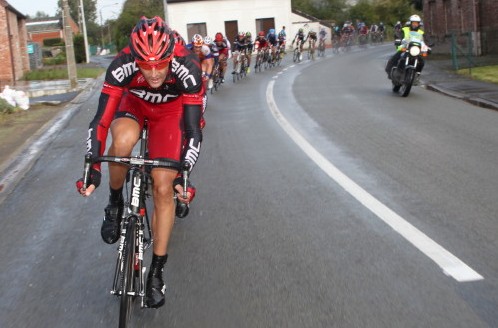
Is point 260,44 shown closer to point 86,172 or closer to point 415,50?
point 415,50

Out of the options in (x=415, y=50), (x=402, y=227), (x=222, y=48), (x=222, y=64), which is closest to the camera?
(x=402, y=227)

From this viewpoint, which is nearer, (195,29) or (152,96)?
(152,96)

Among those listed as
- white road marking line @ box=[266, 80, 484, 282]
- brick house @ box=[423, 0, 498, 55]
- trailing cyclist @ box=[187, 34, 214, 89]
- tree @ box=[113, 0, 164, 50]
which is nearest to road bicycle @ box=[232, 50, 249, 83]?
brick house @ box=[423, 0, 498, 55]

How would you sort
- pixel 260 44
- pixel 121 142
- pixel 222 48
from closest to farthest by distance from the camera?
pixel 121 142
pixel 222 48
pixel 260 44

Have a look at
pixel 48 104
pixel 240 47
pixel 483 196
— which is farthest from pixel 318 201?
pixel 240 47

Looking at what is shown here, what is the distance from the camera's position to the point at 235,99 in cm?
1891

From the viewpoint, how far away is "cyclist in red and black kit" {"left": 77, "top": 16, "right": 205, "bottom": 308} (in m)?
4.27

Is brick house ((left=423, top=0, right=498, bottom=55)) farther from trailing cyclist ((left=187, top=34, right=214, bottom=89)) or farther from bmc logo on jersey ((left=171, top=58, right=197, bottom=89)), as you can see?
bmc logo on jersey ((left=171, top=58, right=197, bottom=89))

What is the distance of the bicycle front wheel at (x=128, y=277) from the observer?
155 inches

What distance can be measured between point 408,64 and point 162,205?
1309 centimetres

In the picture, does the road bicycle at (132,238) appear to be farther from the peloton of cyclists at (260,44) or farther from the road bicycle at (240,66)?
the peloton of cyclists at (260,44)

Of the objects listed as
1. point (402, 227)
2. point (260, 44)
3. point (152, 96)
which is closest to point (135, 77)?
point (152, 96)

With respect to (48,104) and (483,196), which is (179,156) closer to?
(483,196)

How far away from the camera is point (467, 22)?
111ft
